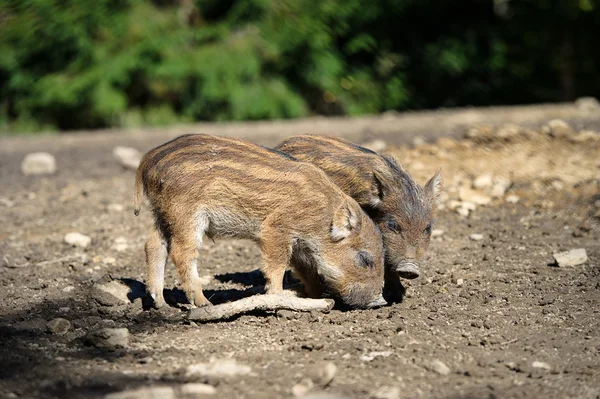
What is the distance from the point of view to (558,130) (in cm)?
884

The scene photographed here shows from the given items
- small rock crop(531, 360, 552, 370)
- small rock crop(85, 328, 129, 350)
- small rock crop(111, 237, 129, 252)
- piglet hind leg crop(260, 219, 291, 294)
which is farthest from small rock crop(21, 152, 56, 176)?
small rock crop(531, 360, 552, 370)

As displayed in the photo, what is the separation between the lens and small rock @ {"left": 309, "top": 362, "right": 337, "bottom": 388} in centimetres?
374

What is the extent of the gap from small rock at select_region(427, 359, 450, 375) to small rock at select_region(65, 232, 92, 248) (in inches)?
132

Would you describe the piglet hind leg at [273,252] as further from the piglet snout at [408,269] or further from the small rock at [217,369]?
the small rock at [217,369]

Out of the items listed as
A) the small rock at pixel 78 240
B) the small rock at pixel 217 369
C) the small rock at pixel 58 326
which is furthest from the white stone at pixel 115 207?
the small rock at pixel 217 369

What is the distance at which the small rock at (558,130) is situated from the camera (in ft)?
28.9

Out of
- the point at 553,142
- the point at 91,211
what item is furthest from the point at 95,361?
the point at 553,142

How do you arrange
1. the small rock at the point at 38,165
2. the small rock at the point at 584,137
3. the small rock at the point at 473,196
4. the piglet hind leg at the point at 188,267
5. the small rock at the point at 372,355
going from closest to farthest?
the small rock at the point at 372,355, the piglet hind leg at the point at 188,267, the small rock at the point at 473,196, the small rock at the point at 584,137, the small rock at the point at 38,165

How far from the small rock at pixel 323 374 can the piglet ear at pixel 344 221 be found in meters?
1.42

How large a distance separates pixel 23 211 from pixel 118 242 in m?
1.50

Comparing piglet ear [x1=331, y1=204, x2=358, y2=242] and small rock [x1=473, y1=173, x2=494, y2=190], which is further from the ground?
piglet ear [x1=331, y1=204, x2=358, y2=242]

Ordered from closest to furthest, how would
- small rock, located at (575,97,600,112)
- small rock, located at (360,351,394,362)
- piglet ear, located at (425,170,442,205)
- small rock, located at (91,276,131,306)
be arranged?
small rock, located at (360,351,394,362)
small rock, located at (91,276,131,306)
piglet ear, located at (425,170,442,205)
small rock, located at (575,97,600,112)

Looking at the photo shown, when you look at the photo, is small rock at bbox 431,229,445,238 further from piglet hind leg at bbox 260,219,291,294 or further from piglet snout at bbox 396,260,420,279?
piglet hind leg at bbox 260,219,291,294

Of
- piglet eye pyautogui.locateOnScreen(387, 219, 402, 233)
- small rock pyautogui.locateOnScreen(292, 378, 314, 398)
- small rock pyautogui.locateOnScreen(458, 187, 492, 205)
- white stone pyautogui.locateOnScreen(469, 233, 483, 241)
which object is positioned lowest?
white stone pyautogui.locateOnScreen(469, 233, 483, 241)
